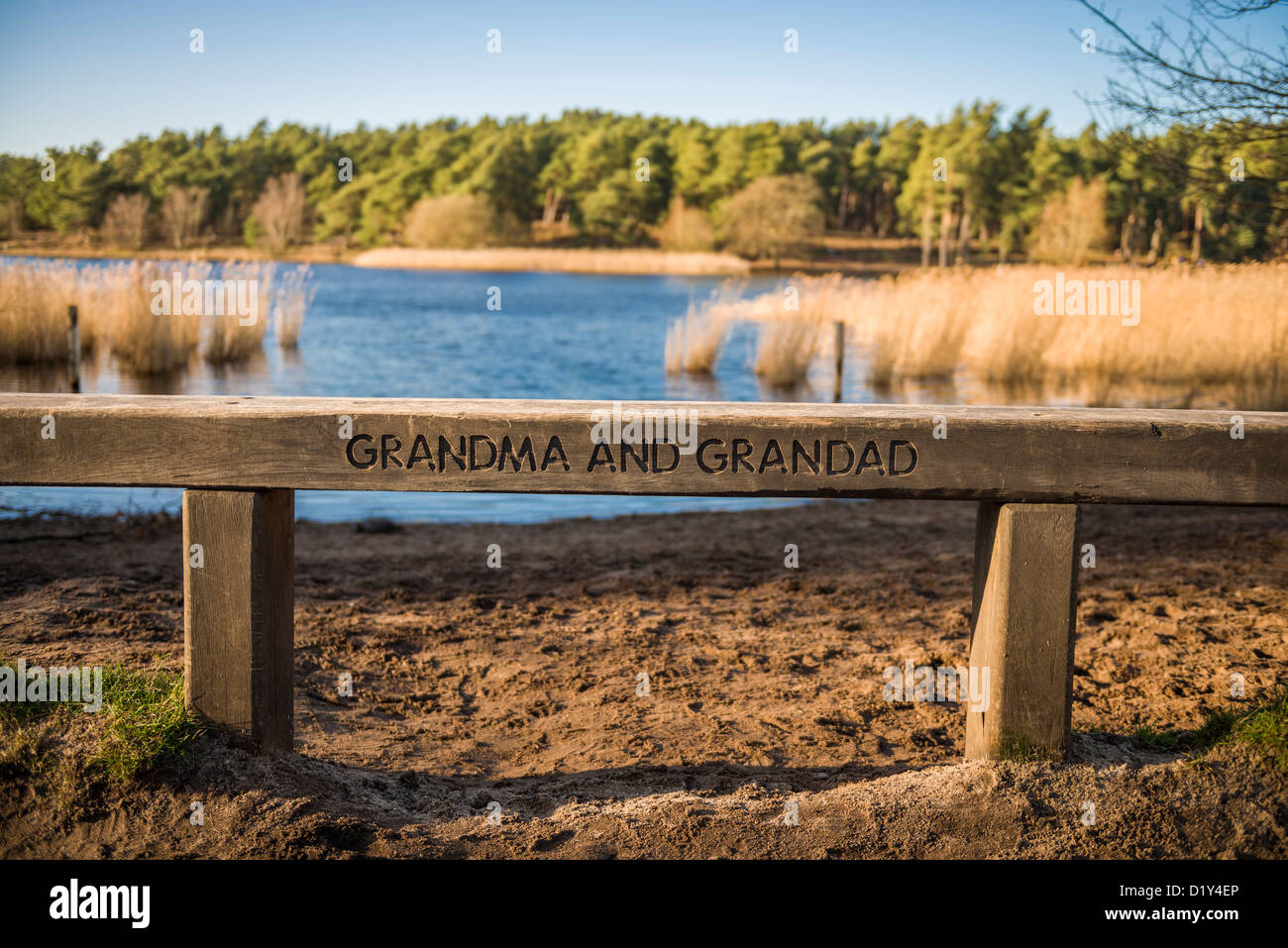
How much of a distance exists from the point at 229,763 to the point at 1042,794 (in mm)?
2243

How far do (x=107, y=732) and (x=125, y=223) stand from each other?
55692mm

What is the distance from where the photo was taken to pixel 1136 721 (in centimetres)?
357

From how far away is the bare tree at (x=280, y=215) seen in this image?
255 ft

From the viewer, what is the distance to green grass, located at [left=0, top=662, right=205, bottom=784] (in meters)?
2.69

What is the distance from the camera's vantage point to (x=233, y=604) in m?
2.83

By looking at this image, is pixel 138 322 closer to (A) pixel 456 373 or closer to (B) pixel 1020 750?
(A) pixel 456 373

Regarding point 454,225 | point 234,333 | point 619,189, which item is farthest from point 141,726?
point 619,189

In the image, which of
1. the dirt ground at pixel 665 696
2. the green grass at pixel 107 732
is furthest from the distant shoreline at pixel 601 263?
the green grass at pixel 107 732

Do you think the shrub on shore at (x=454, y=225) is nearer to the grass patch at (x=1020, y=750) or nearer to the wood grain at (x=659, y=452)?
the wood grain at (x=659, y=452)

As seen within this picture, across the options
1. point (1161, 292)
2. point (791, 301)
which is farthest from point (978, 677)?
point (791, 301)

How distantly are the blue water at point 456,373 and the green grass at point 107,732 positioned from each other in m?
3.37

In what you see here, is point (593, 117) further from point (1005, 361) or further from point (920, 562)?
point (920, 562)

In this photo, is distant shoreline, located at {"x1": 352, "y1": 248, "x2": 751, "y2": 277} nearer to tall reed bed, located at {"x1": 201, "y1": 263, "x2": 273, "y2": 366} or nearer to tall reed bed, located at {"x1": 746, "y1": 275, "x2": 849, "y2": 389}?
tall reed bed, located at {"x1": 746, "y1": 275, "x2": 849, "y2": 389}

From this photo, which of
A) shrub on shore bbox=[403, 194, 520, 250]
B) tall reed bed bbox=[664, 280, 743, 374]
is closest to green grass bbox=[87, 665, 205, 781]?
tall reed bed bbox=[664, 280, 743, 374]
